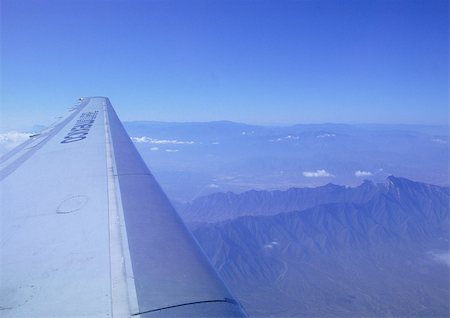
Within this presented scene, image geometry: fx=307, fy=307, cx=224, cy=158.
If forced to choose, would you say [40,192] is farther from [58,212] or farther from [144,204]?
[144,204]

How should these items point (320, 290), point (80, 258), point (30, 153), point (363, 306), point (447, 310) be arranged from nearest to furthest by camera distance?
point (80, 258) → point (30, 153) → point (447, 310) → point (363, 306) → point (320, 290)

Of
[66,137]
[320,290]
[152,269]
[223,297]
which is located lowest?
[320,290]

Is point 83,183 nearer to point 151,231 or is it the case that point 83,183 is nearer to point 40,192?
point 40,192

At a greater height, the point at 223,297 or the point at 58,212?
the point at 58,212

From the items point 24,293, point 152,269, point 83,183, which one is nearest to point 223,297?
Answer: point 152,269

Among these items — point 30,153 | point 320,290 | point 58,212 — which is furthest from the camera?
point 320,290

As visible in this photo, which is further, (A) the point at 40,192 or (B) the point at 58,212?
(A) the point at 40,192
